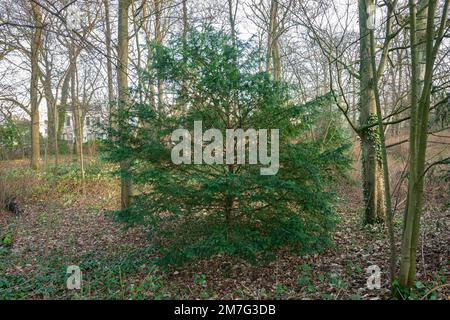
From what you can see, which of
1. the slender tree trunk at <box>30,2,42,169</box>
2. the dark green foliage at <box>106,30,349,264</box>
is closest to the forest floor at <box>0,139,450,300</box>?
the dark green foliage at <box>106,30,349,264</box>

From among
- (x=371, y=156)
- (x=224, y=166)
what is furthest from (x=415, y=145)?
(x=371, y=156)

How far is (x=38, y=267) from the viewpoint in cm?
586

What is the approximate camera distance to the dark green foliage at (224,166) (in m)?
4.66

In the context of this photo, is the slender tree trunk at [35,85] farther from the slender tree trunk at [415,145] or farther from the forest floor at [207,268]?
the slender tree trunk at [415,145]

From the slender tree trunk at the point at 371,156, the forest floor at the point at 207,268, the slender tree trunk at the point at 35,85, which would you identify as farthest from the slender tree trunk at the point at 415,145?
the slender tree trunk at the point at 35,85

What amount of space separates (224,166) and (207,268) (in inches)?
65.3

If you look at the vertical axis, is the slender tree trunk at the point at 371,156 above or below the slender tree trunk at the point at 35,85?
A: below

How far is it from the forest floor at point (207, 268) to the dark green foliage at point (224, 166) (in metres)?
0.35

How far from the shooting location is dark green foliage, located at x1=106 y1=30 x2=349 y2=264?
4.66 meters

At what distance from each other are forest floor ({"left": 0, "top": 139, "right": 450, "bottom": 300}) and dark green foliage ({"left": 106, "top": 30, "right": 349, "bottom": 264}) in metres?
0.35

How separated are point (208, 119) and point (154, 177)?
45.5 inches

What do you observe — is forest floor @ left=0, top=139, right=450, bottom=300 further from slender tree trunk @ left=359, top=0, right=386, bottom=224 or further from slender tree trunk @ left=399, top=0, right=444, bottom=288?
slender tree trunk @ left=399, top=0, right=444, bottom=288

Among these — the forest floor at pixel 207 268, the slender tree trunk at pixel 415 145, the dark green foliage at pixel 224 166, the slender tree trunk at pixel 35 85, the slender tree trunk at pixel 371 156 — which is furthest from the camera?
the slender tree trunk at pixel 35 85

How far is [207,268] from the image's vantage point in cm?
523
